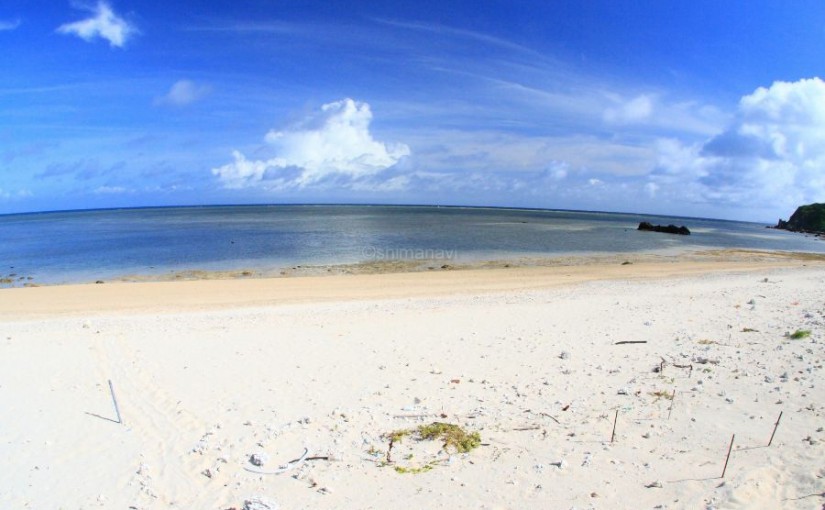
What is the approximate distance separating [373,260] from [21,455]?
27130 mm

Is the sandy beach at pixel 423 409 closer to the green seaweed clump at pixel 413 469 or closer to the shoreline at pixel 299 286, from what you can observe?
the green seaweed clump at pixel 413 469

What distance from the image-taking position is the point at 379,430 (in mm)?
6230

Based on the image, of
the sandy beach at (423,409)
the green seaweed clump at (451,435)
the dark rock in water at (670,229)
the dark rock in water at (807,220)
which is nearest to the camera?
the sandy beach at (423,409)

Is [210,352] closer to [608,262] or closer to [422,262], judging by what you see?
[422,262]

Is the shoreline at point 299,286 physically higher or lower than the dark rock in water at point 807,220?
lower

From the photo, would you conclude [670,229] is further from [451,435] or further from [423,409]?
[451,435]

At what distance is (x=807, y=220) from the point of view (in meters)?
101

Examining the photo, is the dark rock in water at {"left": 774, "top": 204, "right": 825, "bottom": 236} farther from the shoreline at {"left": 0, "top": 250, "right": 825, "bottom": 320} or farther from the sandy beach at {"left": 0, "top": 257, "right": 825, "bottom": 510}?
the sandy beach at {"left": 0, "top": 257, "right": 825, "bottom": 510}

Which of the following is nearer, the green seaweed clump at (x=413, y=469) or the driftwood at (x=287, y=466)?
the green seaweed clump at (x=413, y=469)

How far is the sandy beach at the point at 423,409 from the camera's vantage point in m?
4.91

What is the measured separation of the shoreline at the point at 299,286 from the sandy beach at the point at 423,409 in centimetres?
405

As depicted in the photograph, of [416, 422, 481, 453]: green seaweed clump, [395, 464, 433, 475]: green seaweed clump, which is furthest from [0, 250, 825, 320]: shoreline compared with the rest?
[395, 464, 433, 475]: green seaweed clump

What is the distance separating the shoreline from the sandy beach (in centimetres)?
405

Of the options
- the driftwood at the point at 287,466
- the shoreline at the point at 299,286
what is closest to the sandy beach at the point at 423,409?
the driftwood at the point at 287,466
